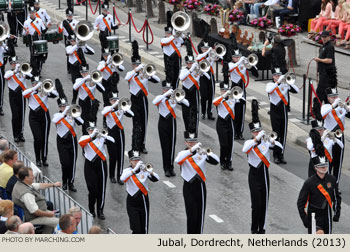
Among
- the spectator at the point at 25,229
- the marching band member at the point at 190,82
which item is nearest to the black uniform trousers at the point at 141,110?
the marching band member at the point at 190,82

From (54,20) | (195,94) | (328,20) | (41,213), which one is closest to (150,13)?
(54,20)

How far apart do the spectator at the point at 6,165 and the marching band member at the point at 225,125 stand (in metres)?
4.86

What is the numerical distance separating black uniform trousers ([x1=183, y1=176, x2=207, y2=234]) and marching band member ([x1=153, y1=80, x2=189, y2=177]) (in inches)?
128

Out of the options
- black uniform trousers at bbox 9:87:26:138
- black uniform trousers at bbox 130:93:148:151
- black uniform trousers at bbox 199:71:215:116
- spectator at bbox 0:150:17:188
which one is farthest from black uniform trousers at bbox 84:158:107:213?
black uniform trousers at bbox 199:71:215:116

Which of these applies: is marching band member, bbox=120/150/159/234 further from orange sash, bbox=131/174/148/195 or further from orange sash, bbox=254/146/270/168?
orange sash, bbox=254/146/270/168

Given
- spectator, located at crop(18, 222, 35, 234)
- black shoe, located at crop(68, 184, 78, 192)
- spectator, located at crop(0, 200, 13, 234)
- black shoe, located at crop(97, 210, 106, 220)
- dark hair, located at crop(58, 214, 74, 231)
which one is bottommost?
black shoe, located at crop(68, 184, 78, 192)

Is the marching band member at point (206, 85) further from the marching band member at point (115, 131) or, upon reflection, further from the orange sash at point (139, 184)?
the orange sash at point (139, 184)

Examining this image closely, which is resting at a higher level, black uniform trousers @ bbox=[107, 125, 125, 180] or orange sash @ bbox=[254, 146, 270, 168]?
orange sash @ bbox=[254, 146, 270, 168]

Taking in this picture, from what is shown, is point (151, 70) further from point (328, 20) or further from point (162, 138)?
point (328, 20)

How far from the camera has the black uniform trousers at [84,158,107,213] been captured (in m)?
16.3

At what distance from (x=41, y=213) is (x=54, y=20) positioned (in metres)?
19.8

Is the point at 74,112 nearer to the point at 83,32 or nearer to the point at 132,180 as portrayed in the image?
the point at 132,180

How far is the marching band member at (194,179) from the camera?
1502 centimetres

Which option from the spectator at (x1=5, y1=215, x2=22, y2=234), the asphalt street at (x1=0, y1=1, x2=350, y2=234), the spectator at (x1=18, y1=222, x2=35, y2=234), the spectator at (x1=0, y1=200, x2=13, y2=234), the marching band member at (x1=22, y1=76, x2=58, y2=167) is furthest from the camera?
the marching band member at (x1=22, y1=76, x2=58, y2=167)
